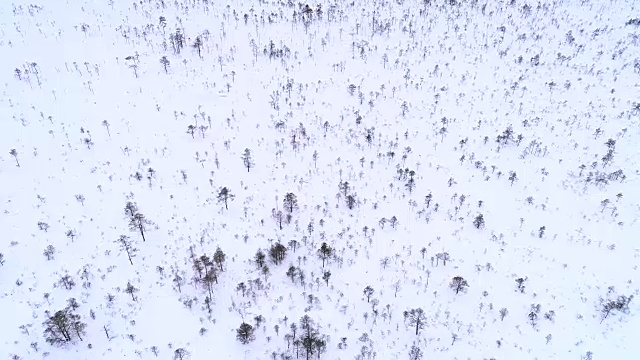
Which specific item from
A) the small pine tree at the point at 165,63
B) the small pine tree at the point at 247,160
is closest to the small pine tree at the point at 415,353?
the small pine tree at the point at 247,160

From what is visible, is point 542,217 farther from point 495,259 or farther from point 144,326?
point 144,326

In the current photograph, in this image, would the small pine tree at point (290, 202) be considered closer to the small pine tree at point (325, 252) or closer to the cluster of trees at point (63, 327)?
the small pine tree at point (325, 252)

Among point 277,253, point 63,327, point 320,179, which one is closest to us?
point 63,327

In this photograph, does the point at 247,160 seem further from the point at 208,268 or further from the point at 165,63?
the point at 165,63

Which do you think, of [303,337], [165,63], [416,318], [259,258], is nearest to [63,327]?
[259,258]

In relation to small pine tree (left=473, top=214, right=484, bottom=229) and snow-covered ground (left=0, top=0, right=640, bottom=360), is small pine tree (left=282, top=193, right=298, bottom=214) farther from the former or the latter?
small pine tree (left=473, top=214, right=484, bottom=229)

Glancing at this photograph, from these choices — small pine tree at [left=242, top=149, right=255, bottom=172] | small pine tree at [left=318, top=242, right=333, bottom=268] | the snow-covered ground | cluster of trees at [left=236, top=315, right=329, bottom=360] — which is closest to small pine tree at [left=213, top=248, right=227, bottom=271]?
the snow-covered ground

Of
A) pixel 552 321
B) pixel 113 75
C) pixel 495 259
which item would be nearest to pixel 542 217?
pixel 495 259

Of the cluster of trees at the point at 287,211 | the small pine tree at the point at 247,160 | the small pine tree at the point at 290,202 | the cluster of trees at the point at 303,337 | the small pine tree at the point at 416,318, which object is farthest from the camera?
the small pine tree at the point at 247,160
